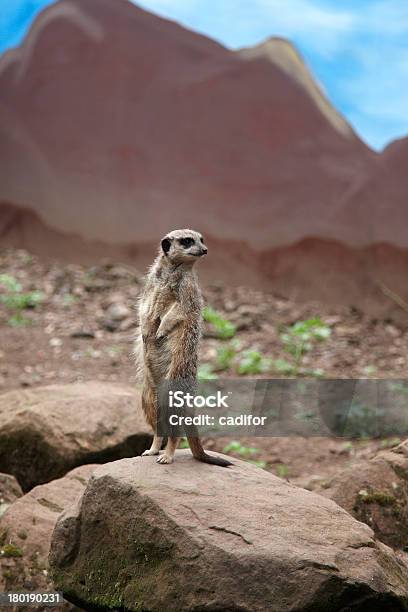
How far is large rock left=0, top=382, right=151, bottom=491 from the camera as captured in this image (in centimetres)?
468

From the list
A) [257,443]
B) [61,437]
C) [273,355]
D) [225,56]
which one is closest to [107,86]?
[225,56]

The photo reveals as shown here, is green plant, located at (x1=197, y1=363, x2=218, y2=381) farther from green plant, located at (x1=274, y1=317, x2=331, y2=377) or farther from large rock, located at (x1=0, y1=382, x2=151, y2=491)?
large rock, located at (x1=0, y1=382, x2=151, y2=491)

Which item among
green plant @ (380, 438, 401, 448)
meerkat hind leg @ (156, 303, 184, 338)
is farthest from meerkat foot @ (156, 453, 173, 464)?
green plant @ (380, 438, 401, 448)

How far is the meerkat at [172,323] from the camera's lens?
3.28 meters

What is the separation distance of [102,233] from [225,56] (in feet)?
7.90

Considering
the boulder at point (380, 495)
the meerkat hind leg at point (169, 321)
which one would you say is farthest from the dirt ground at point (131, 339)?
the meerkat hind leg at point (169, 321)

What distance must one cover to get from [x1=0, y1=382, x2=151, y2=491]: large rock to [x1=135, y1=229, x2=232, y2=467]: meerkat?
136 centimetres

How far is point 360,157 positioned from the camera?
8.98 meters

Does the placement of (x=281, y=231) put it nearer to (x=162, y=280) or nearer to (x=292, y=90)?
(x=292, y=90)

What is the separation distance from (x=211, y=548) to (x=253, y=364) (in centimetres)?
438

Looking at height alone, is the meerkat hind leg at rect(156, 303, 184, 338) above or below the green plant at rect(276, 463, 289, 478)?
above

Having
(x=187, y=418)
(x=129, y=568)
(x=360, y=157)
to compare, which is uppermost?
(x=360, y=157)

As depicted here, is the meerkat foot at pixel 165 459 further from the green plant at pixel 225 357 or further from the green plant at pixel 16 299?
the green plant at pixel 16 299

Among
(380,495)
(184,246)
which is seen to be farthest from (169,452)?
(380,495)
